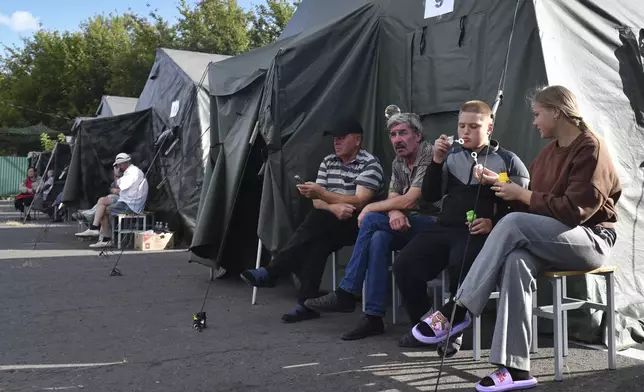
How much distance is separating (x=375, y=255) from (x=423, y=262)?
400mm

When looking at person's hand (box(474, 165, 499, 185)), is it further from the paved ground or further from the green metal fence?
the green metal fence

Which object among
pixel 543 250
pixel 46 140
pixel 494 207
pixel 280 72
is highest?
pixel 46 140

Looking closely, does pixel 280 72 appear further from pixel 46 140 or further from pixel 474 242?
pixel 46 140

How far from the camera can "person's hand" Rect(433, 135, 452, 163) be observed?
361 centimetres

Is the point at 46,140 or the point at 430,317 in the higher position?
the point at 46,140

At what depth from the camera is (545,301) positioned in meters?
3.99

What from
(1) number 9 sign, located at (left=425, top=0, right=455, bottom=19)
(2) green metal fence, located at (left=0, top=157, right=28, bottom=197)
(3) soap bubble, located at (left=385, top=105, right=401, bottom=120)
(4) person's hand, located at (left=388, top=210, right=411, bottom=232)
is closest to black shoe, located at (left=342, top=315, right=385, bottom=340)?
(4) person's hand, located at (left=388, top=210, right=411, bottom=232)

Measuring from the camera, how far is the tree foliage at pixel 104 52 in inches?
998

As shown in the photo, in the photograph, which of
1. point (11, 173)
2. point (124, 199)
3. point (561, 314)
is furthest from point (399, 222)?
point (11, 173)

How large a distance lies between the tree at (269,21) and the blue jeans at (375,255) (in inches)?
894

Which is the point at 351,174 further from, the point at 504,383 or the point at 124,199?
the point at 124,199

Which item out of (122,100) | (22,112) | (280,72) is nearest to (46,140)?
(122,100)

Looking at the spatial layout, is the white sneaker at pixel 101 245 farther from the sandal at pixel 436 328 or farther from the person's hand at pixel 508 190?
the person's hand at pixel 508 190

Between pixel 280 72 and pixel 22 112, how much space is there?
3118cm
